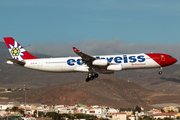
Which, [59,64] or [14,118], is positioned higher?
[59,64]

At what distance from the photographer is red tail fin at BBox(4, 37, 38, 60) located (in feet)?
271

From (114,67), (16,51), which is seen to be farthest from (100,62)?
(16,51)

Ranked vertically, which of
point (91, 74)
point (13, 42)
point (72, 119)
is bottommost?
point (72, 119)

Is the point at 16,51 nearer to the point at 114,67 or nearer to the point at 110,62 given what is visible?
the point at 110,62

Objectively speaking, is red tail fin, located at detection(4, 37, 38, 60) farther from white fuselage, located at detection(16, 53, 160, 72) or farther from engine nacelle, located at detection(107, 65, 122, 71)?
engine nacelle, located at detection(107, 65, 122, 71)

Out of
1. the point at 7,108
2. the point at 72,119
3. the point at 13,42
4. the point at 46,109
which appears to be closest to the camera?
the point at 13,42

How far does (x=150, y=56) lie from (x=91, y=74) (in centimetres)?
1487

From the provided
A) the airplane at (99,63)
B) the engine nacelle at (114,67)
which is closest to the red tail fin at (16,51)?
the airplane at (99,63)

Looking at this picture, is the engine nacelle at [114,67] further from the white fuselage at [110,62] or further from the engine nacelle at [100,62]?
the engine nacelle at [100,62]

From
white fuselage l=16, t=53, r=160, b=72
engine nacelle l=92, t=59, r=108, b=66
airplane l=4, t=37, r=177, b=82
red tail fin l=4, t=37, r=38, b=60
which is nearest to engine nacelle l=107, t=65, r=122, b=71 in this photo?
airplane l=4, t=37, r=177, b=82

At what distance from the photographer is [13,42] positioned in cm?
8425

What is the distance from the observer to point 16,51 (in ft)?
274

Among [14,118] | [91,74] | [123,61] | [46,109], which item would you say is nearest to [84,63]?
[91,74]

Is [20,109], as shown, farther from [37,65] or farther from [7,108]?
[37,65]
